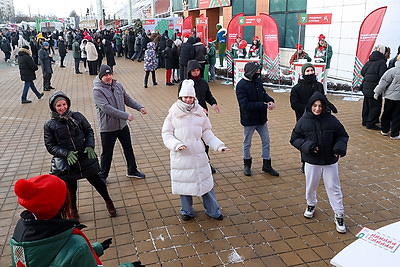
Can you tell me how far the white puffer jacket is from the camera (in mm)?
4133

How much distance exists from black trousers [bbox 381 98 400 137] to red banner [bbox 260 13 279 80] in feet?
18.5

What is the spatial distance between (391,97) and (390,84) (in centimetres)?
27

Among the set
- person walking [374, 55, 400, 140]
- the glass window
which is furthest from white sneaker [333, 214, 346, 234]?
the glass window

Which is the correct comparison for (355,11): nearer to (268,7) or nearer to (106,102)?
(268,7)

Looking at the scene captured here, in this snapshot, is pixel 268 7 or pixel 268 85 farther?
pixel 268 7

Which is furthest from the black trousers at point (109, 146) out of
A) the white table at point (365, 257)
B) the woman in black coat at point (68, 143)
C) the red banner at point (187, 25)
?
the red banner at point (187, 25)

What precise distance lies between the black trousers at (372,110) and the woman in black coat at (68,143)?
20.7ft

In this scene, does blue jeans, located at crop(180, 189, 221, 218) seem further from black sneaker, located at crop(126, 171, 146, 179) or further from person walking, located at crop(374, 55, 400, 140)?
person walking, located at crop(374, 55, 400, 140)

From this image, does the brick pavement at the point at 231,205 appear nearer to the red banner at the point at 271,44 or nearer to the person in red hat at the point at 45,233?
the person in red hat at the point at 45,233

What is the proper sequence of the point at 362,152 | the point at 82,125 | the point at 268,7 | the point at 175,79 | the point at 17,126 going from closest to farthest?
the point at 82,125
the point at 362,152
the point at 17,126
the point at 175,79
the point at 268,7

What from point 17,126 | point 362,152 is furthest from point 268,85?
point 17,126

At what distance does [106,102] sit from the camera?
5.10m

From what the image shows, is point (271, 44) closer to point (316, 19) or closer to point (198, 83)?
point (316, 19)

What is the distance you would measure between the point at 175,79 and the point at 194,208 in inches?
440
